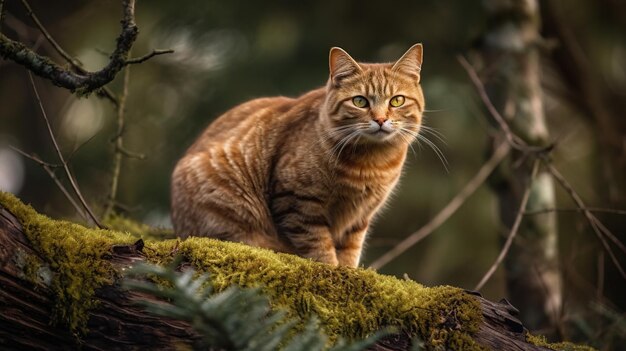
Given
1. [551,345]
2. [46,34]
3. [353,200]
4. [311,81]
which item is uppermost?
[311,81]

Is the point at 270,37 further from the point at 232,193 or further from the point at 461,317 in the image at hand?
the point at 461,317

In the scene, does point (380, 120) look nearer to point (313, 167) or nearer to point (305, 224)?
point (313, 167)

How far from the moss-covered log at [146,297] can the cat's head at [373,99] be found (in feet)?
4.24

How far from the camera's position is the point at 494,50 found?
199 inches

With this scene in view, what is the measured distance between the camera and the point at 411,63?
13.6 ft

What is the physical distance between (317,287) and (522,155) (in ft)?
8.44

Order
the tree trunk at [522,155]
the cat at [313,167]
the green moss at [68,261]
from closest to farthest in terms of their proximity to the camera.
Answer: the green moss at [68,261]
the cat at [313,167]
the tree trunk at [522,155]

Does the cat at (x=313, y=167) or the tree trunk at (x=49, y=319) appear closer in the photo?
the tree trunk at (x=49, y=319)

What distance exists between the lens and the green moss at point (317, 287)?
243cm

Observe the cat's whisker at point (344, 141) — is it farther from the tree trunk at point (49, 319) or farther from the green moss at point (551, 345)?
the tree trunk at point (49, 319)

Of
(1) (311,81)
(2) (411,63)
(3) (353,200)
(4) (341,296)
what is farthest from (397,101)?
(1) (311,81)

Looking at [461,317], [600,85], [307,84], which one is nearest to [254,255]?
[461,317]

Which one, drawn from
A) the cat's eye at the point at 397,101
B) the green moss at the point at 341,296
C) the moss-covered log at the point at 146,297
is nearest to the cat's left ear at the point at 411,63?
the cat's eye at the point at 397,101

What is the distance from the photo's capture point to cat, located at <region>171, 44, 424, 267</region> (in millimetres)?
3842
